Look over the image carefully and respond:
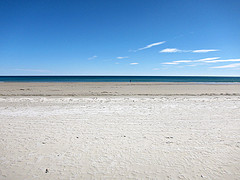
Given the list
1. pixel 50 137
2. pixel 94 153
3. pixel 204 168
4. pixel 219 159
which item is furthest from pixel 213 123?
pixel 50 137

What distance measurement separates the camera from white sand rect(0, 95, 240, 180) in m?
3.43

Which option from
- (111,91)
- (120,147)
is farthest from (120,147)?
(111,91)

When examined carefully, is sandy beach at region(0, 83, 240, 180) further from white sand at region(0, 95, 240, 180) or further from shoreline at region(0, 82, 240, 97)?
shoreline at region(0, 82, 240, 97)

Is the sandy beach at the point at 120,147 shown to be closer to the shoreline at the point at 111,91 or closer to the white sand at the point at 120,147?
the white sand at the point at 120,147

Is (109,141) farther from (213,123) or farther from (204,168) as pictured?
(213,123)

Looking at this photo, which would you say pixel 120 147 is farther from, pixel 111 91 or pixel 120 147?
pixel 111 91

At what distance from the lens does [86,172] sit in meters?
3.41

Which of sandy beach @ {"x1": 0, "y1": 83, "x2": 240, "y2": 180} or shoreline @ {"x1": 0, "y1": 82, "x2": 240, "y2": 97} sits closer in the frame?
sandy beach @ {"x1": 0, "y1": 83, "x2": 240, "y2": 180}

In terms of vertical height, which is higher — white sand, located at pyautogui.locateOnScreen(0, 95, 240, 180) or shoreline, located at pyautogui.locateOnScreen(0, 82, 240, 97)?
shoreline, located at pyautogui.locateOnScreen(0, 82, 240, 97)

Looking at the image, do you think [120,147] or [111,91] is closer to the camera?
[120,147]

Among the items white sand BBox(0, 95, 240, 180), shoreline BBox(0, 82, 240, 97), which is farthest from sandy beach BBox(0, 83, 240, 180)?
shoreline BBox(0, 82, 240, 97)

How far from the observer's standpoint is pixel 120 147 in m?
4.50

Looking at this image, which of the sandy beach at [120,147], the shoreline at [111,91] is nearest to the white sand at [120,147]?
the sandy beach at [120,147]

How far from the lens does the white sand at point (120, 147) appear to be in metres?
3.43
